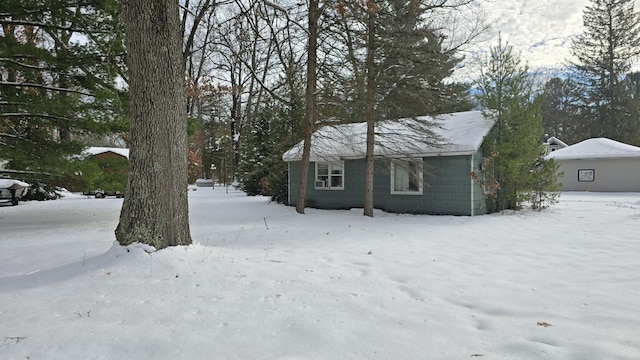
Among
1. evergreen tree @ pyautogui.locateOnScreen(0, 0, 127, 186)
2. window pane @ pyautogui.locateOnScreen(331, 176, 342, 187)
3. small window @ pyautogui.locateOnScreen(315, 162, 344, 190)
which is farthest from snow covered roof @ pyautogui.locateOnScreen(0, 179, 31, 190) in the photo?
window pane @ pyautogui.locateOnScreen(331, 176, 342, 187)

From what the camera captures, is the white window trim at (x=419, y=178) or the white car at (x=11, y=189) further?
the white car at (x=11, y=189)

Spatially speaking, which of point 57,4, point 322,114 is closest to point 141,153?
point 57,4

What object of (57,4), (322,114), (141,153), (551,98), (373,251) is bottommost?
(373,251)

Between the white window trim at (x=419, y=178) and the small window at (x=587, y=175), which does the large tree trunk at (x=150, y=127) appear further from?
the small window at (x=587, y=175)

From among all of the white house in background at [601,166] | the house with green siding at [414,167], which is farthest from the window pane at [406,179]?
the white house in background at [601,166]

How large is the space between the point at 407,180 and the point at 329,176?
2.82 meters

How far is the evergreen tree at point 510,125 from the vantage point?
36.6 ft

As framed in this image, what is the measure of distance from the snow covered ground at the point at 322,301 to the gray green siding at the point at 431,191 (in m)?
4.63

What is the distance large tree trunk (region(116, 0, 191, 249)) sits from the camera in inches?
167

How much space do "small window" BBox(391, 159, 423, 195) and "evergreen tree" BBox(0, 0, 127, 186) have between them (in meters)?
7.75

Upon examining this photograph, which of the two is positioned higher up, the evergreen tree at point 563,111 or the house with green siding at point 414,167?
the evergreen tree at point 563,111

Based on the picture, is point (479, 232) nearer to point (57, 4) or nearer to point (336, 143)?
point (336, 143)

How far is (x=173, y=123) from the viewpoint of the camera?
4.42 meters

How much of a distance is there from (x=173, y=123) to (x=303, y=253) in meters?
2.38
